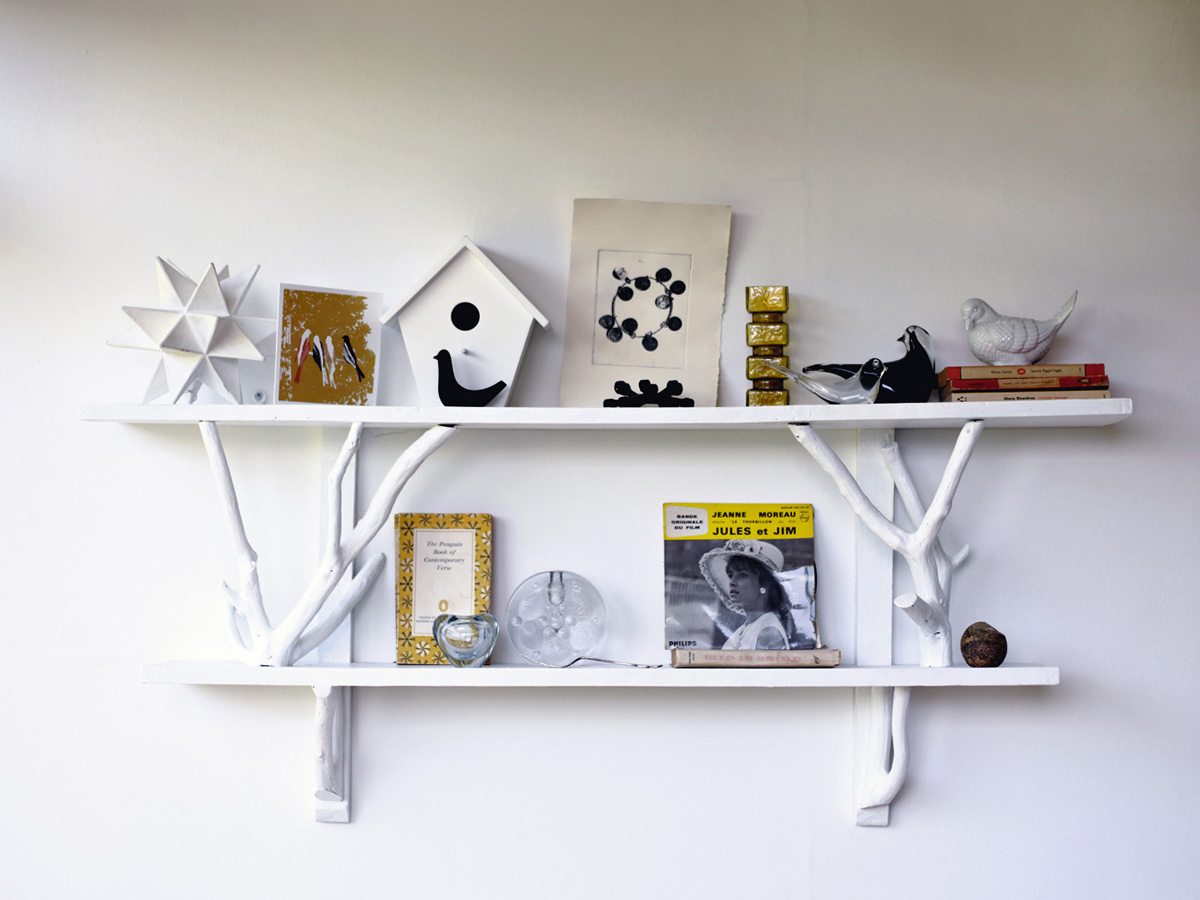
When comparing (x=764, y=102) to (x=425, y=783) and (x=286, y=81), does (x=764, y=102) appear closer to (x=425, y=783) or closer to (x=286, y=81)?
(x=286, y=81)

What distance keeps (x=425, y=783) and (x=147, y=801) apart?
471 millimetres

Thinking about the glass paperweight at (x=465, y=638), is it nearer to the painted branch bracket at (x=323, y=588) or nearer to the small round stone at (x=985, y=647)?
the painted branch bracket at (x=323, y=588)

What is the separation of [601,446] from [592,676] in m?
0.40

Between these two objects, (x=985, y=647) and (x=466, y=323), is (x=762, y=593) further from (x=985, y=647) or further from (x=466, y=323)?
(x=466, y=323)

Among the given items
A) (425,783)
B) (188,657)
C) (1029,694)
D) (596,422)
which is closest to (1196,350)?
(1029,694)

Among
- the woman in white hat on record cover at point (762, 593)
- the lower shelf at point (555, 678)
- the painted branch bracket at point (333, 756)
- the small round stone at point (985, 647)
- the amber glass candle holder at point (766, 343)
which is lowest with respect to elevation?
the painted branch bracket at point (333, 756)

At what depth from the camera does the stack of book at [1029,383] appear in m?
1.56

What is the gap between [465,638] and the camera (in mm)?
1534

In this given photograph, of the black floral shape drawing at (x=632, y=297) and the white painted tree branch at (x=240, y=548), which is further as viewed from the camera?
the black floral shape drawing at (x=632, y=297)

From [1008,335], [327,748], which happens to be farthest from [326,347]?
[1008,335]

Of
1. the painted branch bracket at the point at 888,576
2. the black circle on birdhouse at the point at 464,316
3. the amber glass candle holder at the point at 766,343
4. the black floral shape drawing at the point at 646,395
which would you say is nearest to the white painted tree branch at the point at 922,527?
the painted branch bracket at the point at 888,576

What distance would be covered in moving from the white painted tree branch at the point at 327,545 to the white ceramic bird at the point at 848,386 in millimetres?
568

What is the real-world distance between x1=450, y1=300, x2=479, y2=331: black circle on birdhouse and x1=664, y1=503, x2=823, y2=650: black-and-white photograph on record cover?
0.46m

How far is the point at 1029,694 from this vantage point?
1.65 metres
